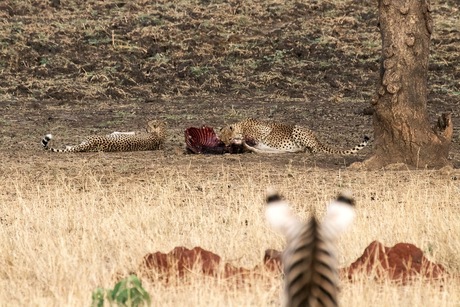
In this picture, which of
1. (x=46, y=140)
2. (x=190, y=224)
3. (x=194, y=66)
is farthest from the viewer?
(x=194, y=66)

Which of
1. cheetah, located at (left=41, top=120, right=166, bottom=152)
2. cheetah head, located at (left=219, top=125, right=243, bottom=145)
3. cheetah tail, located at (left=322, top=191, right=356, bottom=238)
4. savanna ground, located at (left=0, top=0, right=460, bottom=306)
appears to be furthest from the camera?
cheetah head, located at (left=219, top=125, right=243, bottom=145)

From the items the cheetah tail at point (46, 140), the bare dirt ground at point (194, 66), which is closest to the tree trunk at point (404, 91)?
the bare dirt ground at point (194, 66)

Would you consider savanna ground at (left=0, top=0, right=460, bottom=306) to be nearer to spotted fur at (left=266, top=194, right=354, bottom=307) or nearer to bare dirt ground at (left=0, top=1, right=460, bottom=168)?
bare dirt ground at (left=0, top=1, right=460, bottom=168)

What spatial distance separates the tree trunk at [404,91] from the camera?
10578 millimetres

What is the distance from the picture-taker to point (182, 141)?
14.2m

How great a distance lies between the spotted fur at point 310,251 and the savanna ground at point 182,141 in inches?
80.0

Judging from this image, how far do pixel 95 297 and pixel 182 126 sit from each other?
10436mm

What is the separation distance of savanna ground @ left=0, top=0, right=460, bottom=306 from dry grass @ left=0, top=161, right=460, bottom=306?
0.06 feet

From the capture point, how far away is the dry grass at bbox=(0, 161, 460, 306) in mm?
5574

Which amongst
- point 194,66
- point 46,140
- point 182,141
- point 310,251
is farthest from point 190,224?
point 194,66

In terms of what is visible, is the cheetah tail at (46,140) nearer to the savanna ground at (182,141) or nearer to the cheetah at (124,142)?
the cheetah at (124,142)

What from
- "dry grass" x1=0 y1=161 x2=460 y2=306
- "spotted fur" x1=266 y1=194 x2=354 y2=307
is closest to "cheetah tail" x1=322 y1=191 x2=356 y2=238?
"spotted fur" x1=266 y1=194 x2=354 y2=307

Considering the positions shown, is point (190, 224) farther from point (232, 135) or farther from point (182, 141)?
point (182, 141)

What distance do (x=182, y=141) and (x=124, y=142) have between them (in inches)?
52.2
